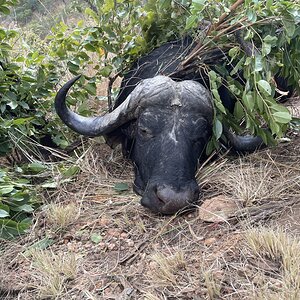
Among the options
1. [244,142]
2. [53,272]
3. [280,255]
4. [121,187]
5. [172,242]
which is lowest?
[121,187]

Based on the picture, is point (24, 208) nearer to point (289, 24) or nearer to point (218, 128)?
point (218, 128)

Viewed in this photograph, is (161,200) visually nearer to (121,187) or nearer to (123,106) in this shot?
(121,187)

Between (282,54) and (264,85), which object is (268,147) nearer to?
(282,54)

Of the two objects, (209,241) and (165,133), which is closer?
(209,241)

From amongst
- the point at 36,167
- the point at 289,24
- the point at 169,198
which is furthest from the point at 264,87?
the point at 36,167

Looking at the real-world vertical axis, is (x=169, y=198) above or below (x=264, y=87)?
below

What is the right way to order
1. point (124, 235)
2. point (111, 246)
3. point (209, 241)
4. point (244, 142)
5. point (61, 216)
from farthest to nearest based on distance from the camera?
point (244, 142), point (61, 216), point (124, 235), point (111, 246), point (209, 241)

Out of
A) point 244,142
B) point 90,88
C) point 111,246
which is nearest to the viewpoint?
point 111,246

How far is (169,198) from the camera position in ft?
10.4

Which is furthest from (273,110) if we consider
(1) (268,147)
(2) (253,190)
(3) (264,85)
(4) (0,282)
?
(4) (0,282)

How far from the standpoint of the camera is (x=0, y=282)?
2.76 m

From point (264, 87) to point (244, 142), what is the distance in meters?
0.96

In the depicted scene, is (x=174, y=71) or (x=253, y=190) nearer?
(x=253, y=190)

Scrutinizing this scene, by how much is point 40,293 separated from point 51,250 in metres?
0.43
